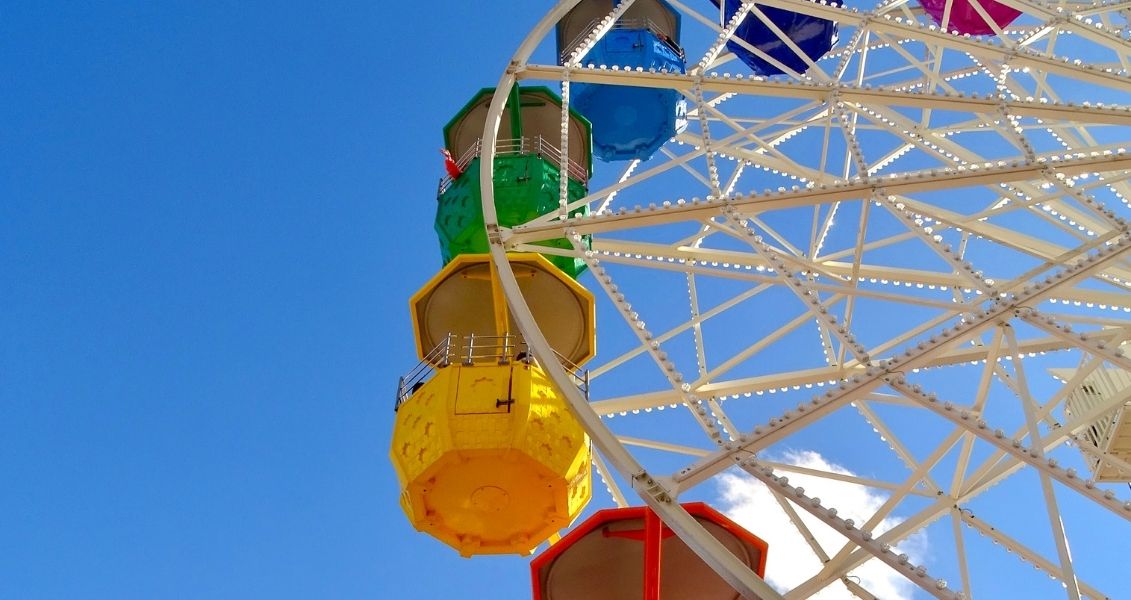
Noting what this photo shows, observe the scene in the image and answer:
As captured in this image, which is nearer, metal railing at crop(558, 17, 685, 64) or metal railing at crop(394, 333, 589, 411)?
metal railing at crop(394, 333, 589, 411)

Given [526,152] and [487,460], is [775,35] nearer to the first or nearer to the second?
[526,152]

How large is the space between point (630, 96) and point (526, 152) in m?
3.78

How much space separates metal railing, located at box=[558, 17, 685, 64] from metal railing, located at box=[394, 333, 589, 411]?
A: 300 inches

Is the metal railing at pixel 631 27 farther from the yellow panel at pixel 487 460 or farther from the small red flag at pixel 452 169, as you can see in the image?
the yellow panel at pixel 487 460

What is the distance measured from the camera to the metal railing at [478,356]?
506 inches

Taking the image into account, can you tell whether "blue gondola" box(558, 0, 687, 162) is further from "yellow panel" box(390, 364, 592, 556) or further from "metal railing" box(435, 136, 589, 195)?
"yellow panel" box(390, 364, 592, 556)

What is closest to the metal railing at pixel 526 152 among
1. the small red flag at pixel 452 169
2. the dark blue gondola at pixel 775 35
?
the small red flag at pixel 452 169

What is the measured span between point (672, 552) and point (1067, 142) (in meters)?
9.96

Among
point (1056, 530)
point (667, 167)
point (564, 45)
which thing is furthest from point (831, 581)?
point (564, 45)

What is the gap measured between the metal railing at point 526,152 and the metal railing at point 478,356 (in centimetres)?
339

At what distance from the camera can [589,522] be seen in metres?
11.9

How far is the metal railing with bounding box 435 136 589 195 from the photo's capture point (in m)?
16.5

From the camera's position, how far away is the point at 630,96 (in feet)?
63.9

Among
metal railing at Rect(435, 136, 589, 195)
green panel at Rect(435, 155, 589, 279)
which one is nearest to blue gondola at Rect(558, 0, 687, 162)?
metal railing at Rect(435, 136, 589, 195)
